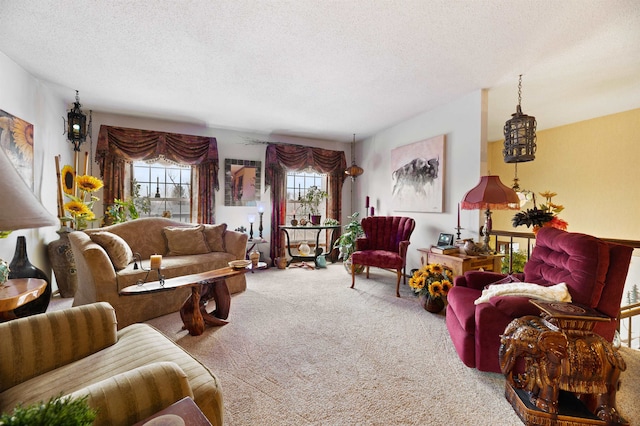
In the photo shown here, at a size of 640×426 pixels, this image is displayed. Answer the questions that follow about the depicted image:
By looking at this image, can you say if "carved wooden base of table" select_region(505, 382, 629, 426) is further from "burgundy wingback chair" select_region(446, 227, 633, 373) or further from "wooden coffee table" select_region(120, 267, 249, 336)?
"wooden coffee table" select_region(120, 267, 249, 336)

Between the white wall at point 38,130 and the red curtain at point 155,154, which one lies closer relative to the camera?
the white wall at point 38,130

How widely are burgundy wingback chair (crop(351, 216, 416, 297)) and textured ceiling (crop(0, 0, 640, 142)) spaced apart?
5.57 ft

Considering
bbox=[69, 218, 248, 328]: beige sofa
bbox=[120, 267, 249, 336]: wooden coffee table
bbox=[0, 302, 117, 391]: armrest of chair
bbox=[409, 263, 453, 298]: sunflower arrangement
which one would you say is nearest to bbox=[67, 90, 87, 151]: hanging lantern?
bbox=[69, 218, 248, 328]: beige sofa

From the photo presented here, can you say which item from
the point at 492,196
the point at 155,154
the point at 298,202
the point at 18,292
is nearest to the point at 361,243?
the point at 492,196

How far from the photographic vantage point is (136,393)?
90 centimetres

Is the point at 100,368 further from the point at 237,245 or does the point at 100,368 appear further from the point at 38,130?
the point at 38,130

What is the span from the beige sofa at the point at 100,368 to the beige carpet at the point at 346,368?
55 centimetres

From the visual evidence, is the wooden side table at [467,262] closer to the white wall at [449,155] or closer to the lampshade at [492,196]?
the white wall at [449,155]

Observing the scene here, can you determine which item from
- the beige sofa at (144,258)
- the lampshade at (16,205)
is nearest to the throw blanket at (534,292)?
the lampshade at (16,205)

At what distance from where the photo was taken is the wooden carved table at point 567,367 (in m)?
1.37

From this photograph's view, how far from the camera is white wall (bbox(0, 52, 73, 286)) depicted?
8.95 ft

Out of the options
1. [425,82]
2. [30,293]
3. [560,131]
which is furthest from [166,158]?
[560,131]

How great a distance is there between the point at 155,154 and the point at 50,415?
15.4 ft

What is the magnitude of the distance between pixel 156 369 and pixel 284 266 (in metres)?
4.22
